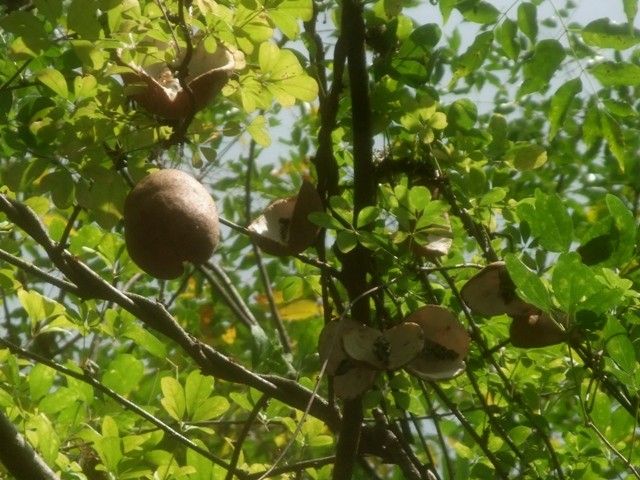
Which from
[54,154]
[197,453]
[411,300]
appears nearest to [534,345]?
[411,300]

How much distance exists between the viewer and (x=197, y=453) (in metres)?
1.28

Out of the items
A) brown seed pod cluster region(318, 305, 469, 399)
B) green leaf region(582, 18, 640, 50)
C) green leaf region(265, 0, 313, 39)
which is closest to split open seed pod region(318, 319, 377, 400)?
brown seed pod cluster region(318, 305, 469, 399)

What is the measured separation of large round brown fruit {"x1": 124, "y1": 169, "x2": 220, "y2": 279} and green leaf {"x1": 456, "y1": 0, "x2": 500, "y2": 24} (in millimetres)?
376

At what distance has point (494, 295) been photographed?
109 cm

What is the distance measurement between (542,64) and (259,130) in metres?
0.34

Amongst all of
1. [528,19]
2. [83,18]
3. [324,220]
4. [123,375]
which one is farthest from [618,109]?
[123,375]

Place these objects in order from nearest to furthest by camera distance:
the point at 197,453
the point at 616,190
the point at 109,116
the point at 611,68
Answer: the point at 109,116
the point at 611,68
the point at 197,453
the point at 616,190

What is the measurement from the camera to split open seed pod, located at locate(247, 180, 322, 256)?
112cm

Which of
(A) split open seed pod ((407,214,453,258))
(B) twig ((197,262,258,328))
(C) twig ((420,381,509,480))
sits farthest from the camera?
(B) twig ((197,262,258,328))

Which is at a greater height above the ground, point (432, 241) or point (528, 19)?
point (528, 19)

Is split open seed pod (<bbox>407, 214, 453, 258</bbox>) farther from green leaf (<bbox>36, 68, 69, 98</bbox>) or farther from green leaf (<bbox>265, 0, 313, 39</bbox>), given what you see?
green leaf (<bbox>36, 68, 69, 98</bbox>)

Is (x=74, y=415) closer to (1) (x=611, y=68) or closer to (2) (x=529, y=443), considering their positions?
(2) (x=529, y=443)

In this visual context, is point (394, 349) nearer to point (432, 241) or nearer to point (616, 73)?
point (432, 241)

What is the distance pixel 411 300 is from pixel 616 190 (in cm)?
123
